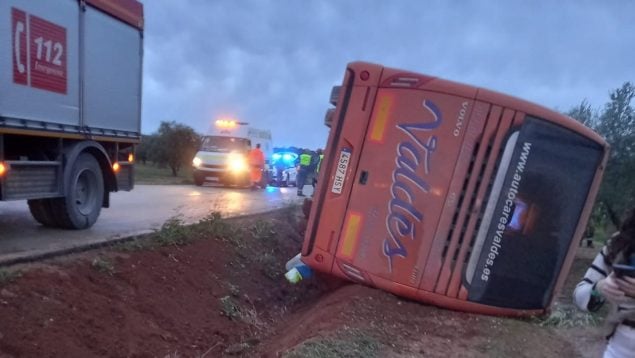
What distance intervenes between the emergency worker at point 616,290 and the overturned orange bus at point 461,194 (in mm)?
2270

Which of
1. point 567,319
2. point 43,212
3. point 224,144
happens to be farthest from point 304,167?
point 567,319

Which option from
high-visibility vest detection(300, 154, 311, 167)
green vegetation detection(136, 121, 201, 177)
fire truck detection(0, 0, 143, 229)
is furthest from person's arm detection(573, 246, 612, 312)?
green vegetation detection(136, 121, 201, 177)

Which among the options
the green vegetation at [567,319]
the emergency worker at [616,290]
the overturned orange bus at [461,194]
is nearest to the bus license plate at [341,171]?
the overturned orange bus at [461,194]

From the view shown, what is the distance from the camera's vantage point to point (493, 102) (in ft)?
16.8

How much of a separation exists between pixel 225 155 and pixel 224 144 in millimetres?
1099

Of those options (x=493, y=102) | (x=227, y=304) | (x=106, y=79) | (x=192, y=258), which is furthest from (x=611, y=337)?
(x=106, y=79)

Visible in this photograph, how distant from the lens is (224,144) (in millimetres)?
23250

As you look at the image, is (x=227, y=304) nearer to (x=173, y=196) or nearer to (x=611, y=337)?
(x=611, y=337)

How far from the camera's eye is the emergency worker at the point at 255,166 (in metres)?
22.8

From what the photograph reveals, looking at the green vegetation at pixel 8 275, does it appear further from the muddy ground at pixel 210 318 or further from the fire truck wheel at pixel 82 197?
the fire truck wheel at pixel 82 197

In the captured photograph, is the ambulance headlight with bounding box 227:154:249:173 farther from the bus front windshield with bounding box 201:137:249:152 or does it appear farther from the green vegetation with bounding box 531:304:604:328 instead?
the green vegetation with bounding box 531:304:604:328

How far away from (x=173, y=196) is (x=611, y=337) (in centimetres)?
1383

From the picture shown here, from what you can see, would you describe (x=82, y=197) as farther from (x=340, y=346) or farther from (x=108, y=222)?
(x=340, y=346)

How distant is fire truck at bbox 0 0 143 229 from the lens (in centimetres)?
712
